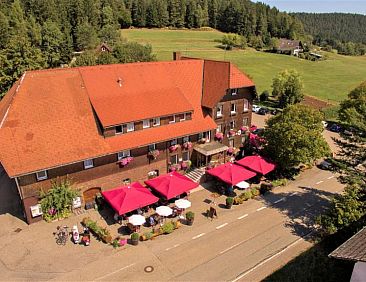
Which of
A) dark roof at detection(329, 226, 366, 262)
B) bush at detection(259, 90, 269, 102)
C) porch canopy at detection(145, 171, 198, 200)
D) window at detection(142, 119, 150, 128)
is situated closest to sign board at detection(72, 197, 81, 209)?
porch canopy at detection(145, 171, 198, 200)

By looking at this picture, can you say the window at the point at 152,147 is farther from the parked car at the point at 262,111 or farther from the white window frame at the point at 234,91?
the parked car at the point at 262,111

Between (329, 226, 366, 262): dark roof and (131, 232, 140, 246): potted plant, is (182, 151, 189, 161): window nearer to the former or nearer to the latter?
(131, 232, 140, 246): potted plant

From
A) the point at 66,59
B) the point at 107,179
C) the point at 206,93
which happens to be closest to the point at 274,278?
the point at 107,179

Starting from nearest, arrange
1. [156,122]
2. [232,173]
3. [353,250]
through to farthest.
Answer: [353,250], [232,173], [156,122]

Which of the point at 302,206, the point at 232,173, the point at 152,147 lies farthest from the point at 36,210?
the point at 302,206

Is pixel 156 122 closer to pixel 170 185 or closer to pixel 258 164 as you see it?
pixel 170 185

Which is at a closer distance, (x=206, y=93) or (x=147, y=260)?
(x=147, y=260)

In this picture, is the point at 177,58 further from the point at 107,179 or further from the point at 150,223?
the point at 150,223
